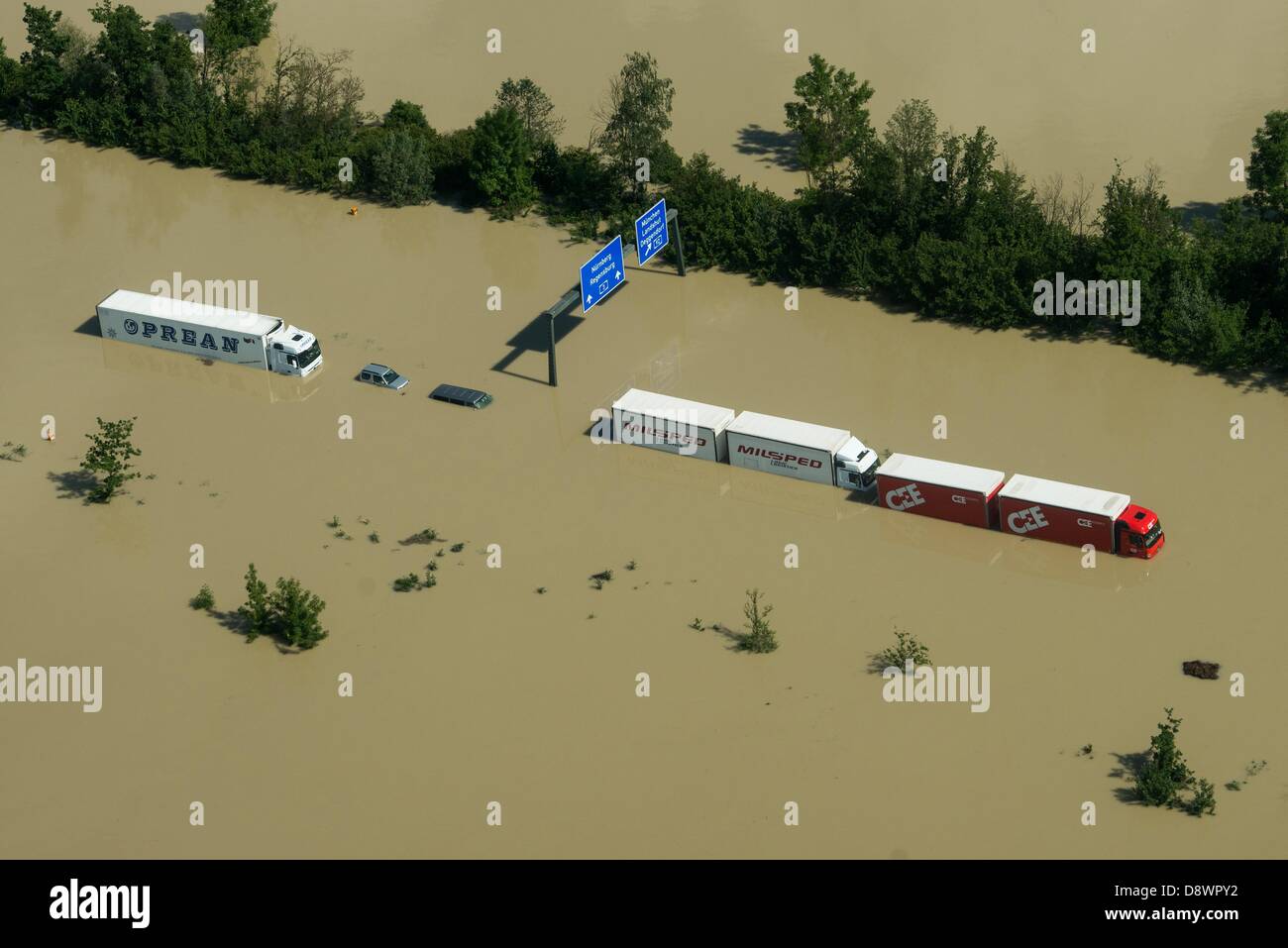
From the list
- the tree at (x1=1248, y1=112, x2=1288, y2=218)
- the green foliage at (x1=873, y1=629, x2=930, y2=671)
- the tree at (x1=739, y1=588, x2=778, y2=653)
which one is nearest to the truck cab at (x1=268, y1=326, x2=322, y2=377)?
the tree at (x1=739, y1=588, x2=778, y2=653)

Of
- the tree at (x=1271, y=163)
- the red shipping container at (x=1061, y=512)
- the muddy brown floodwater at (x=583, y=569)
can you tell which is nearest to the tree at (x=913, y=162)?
the muddy brown floodwater at (x=583, y=569)

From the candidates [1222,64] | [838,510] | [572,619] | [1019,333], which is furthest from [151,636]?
[1222,64]

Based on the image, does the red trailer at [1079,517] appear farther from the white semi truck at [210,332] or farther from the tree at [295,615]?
the white semi truck at [210,332]

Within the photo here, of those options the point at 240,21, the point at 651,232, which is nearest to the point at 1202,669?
the point at 651,232

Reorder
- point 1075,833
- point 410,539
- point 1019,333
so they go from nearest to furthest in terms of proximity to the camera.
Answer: point 1075,833, point 410,539, point 1019,333

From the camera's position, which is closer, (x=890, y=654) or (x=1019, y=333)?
(x=890, y=654)

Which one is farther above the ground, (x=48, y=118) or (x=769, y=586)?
(x=48, y=118)

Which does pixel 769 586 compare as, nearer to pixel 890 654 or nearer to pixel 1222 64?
pixel 890 654
